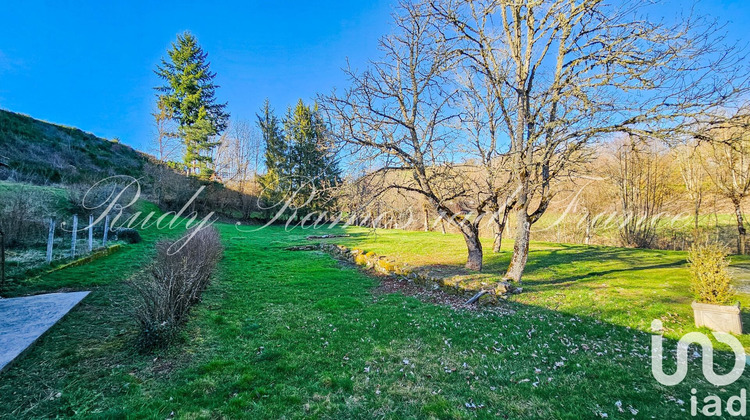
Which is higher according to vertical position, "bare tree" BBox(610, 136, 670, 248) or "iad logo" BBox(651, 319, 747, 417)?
"bare tree" BBox(610, 136, 670, 248)

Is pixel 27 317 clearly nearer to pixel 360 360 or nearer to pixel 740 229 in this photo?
→ pixel 360 360

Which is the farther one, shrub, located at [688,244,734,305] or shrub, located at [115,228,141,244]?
shrub, located at [115,228,141,244]

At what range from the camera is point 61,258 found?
8.62 meters

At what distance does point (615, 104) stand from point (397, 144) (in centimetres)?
482

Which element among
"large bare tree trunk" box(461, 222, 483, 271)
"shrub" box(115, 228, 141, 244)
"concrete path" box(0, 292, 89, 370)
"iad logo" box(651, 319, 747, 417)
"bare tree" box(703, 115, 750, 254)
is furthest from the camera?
"shrub" box(115, 228, 141, 244)

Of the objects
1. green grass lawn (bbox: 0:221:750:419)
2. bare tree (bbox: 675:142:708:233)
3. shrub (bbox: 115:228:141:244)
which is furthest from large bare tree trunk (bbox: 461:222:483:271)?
shrub (bbox: 115:228:141:244)

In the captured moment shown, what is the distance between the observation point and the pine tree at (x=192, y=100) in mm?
29203

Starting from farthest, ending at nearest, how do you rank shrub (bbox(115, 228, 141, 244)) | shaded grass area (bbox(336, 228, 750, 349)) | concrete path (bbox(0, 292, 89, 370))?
shrub (bbox(115, 228, 141, 244)) < shaded grass area (bbox(336, 228, 750, 349)) < concrete path (bbox(0, 292, 89, 370))

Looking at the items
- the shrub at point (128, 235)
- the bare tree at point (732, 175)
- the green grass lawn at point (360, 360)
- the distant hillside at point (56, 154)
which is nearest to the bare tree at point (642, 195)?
the bare tree at point (732, 175)

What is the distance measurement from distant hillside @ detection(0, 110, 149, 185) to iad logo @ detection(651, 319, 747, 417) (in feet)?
82.4

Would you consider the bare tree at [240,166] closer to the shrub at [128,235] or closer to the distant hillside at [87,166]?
the distant hillside at [87,166]

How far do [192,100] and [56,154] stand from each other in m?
12.1

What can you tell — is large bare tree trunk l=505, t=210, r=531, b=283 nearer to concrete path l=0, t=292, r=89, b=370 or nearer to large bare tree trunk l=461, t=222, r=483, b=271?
large bare tree trunk l=461, t=222, r=483, b=271

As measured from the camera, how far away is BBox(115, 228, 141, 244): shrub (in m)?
13.2
